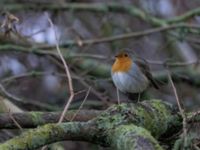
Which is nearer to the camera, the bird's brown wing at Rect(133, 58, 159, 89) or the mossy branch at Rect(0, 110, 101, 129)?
the mossy branch at Rect(0, 110, 101, 129)

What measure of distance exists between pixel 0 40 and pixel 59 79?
1447 mm

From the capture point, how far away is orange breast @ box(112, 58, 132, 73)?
457 cm

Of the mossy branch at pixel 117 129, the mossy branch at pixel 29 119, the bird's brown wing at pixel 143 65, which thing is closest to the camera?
the mossy branch at pixel 117 129

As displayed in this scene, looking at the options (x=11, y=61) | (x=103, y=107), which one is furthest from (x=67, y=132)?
(x=11, y=61)

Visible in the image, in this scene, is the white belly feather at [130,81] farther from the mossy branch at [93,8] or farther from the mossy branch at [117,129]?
the mossy branch at [117,129]

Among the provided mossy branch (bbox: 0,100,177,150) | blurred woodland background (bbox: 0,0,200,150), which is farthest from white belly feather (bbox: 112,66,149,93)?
mossy branch (bbox: 0,100,177,150)

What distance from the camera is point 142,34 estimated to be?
5352 millimetres

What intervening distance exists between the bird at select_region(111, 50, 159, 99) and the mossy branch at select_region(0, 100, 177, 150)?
76.1 inches

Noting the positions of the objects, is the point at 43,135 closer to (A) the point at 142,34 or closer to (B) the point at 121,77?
(B) the point at 121,77

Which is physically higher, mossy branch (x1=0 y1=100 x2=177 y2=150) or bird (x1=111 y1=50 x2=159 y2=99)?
mossy branch (x1=0 y1=100 x2=177 y2=150)

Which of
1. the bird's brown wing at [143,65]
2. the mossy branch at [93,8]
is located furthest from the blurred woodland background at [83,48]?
the bird's brown wing at [143,65]

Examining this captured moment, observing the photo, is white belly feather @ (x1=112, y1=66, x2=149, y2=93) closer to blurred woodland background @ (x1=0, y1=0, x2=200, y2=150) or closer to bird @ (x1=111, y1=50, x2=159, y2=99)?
bird @ (x1=111, y1=50, x2=159, y2=99)

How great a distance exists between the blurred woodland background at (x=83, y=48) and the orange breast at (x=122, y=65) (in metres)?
0.26

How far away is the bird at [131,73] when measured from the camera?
455cm
